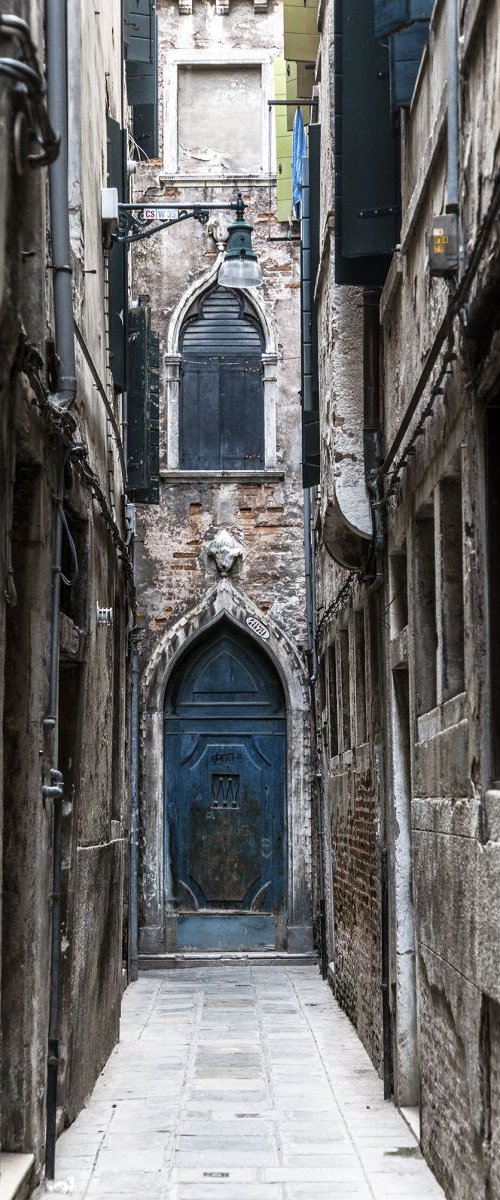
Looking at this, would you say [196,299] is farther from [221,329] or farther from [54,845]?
[54,845]

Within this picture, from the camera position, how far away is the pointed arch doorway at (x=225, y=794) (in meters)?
16.2

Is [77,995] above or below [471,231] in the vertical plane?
below

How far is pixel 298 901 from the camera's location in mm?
15922

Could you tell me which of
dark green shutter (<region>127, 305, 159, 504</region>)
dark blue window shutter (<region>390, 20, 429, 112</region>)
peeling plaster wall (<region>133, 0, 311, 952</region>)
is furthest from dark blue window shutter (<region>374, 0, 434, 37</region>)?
peeling plaster wall (<region>133, 0, 311, 952</region>)

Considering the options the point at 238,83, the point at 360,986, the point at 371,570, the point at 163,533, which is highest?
the point at 238,83

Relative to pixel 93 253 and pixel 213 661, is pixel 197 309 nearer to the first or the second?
pixel 213 661

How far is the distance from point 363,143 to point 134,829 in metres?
8.63

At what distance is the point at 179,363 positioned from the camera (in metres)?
16.8

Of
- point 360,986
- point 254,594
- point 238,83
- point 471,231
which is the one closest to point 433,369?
point 471,231

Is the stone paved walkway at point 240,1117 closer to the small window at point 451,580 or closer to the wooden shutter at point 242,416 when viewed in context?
the small window at point 451,580

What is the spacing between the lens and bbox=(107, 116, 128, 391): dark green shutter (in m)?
10.5

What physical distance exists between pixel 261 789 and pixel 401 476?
878 cm

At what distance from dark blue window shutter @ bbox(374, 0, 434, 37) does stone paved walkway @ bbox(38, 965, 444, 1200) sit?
477 centimetres

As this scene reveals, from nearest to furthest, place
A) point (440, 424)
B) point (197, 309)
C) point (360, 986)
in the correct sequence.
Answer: point (440, 424) → point (360, 986) → point (197, 309)
